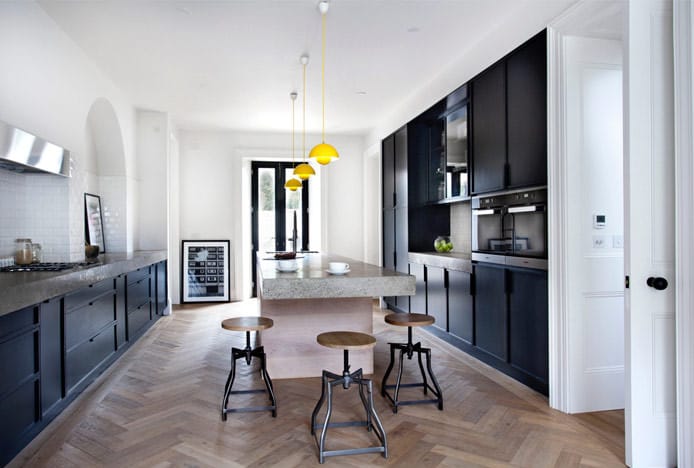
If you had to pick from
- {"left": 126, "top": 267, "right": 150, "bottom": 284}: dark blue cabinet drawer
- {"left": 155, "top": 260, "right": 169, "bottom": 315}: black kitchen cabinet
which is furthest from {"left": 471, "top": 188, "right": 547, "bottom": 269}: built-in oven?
{"left": 155, "top": 260, "right": 169, "bottom": 315}: black kitchen cabinet

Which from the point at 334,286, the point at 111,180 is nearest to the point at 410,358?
the point at 334,286

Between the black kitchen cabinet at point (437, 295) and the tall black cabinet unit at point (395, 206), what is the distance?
0.79 m

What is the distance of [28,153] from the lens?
304 centimetres

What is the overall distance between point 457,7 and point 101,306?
12.2ft

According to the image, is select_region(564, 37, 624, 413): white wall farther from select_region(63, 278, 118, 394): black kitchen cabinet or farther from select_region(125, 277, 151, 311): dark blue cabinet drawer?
select_region(125, 277, 151, 311): dark blue cabinet drawer

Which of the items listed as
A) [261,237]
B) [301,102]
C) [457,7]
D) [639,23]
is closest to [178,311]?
[261,237]

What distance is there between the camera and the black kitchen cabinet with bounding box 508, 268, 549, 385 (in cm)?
313

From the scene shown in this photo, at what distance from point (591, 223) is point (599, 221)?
0.07 metres

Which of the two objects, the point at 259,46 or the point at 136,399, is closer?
the point at 136,399

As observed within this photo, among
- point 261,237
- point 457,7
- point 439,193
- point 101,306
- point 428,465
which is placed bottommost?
point 428,465

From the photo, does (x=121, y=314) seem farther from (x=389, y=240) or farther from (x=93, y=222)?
(x=389, y=240)

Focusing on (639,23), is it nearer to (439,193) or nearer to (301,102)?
(439,193)

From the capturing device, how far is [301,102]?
591cm

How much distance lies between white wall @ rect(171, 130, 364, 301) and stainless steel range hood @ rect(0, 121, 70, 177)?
3.68 m
